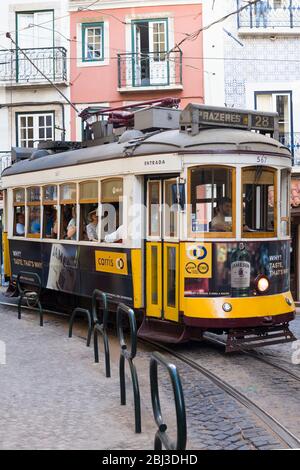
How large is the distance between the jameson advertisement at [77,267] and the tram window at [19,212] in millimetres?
231

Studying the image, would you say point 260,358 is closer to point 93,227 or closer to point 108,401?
point 108,401

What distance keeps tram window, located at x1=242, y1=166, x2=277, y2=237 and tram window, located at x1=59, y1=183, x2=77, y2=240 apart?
11.2ft

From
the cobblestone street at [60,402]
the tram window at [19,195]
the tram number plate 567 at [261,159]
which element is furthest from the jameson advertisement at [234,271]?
the tram window at [19,195]

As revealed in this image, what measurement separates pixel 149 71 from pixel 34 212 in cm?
900

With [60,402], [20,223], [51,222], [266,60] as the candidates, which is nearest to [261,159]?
[60,402]

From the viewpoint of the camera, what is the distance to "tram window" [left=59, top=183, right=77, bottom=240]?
11530 mm

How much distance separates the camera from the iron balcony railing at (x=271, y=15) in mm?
19391

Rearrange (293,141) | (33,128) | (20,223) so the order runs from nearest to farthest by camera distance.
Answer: (20,223)
(293,141)
(33,128)

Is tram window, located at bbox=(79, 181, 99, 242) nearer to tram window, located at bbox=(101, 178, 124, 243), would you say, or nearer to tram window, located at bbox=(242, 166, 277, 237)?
tram window, located at bbox=(101, 178, 124, 243)

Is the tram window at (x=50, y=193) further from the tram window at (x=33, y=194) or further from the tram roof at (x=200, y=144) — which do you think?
the tram roof at (x=200, y=144)

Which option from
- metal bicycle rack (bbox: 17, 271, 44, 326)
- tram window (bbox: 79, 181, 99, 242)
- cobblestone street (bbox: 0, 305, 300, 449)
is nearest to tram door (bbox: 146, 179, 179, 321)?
cobblestone street (bbox: 0, 305, 300, 449)

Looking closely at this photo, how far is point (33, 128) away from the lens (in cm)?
2184

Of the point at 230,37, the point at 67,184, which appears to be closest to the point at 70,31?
the point at 230,37
